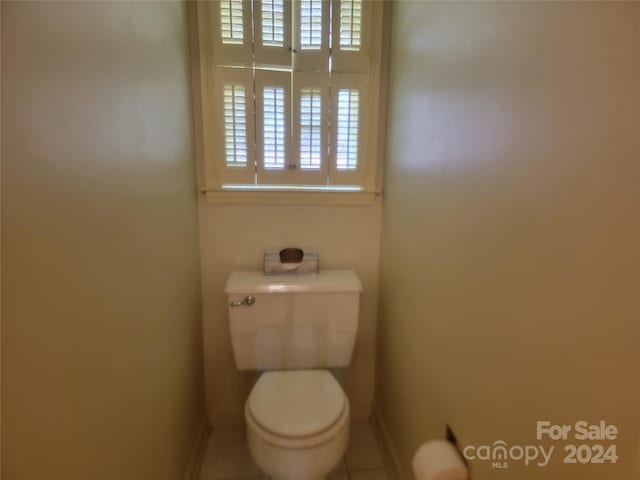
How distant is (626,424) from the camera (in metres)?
0.57

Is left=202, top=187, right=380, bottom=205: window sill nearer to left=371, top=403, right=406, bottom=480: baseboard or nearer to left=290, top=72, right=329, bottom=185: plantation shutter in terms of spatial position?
left=290, top=72, right=329, bottom=185: plantation shutter

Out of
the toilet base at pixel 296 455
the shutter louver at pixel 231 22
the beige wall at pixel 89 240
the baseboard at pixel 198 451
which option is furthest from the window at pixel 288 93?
the baseboard at pixel 198 451

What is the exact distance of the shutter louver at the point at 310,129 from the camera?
1705 mm

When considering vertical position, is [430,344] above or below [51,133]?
below

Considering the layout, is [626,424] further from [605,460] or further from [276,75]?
[276,75]

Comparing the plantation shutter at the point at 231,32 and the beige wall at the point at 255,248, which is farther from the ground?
the plantation shutter at the point at 231,32

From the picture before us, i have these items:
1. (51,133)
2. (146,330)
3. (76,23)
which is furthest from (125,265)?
(76,23)

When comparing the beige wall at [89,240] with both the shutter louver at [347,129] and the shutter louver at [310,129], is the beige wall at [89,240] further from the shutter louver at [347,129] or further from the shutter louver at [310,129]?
the shutter louver at [347,129]

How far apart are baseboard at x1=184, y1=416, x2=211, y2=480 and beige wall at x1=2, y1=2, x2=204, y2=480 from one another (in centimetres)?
23

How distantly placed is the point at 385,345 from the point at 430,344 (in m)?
0.55

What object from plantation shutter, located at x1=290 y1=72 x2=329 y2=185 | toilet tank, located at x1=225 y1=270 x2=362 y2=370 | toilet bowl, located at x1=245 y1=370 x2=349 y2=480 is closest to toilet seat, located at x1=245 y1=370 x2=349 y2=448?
toilet bowl, located at x1=245 y1=370 x2=349 y2=480

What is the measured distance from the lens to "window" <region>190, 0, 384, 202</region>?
1625 mm

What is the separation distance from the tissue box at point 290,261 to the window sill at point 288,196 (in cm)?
22

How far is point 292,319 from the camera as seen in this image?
166 centimetres
